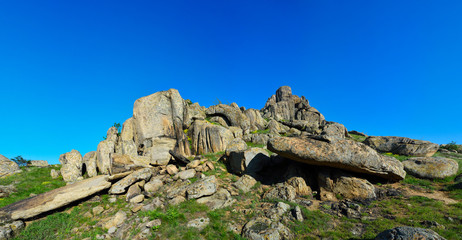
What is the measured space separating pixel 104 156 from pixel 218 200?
63.5 feet

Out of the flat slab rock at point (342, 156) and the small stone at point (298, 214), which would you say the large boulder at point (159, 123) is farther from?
the small stone at point (298, 214)

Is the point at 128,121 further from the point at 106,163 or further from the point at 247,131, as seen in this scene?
the point at 247,131

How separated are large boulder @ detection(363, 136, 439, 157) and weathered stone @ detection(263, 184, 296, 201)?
24.1m

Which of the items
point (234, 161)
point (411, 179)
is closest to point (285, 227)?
point (234, 161)

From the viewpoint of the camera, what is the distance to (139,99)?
34281 millimetres

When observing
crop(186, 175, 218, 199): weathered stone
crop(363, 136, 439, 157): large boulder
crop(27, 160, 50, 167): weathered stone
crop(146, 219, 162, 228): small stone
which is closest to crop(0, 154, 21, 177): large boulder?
crop(27, 160, 50, 167): weathered stone

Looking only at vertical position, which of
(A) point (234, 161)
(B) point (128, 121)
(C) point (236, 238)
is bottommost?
(C) point (236, 238)

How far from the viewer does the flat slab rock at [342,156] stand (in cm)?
1614

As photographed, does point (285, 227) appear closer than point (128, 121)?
Yes

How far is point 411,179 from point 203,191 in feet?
72.2

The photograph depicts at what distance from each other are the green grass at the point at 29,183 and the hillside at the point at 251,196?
0.11 metres

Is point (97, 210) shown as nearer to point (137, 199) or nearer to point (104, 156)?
point (137, 199)

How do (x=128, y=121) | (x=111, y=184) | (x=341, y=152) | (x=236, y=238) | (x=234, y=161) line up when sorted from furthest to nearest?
(x=128, y=121), (x=234, y=161), (x=111, y=184), (x=341, y=152), (x=236, y=238)

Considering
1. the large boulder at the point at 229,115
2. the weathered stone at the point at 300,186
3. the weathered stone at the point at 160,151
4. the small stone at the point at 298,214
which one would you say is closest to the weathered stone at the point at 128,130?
the weathered stone at the point at 160,151
